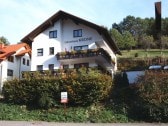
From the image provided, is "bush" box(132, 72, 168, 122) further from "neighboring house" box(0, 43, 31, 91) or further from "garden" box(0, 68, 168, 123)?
"neighboring house" box(0, 43, 31, 91)

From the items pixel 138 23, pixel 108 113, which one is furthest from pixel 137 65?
pixel 138 23

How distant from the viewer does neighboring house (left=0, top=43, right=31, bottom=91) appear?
1826 inches

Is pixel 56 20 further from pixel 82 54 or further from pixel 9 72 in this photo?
pixel 9 72

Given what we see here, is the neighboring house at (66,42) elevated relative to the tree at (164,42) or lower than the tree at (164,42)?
lower

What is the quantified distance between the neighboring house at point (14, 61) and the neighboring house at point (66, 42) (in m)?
4.46

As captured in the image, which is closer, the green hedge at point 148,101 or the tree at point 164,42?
the green hedge at point 148,101

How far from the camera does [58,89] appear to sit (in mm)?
30047

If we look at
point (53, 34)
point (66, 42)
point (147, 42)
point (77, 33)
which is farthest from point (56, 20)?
point (147, 42)

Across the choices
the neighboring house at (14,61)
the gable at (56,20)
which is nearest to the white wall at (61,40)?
the gable at (56,20)

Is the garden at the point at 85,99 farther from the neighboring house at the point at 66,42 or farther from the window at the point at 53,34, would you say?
the window at the point at 53,34

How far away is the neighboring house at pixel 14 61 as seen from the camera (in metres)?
46.4

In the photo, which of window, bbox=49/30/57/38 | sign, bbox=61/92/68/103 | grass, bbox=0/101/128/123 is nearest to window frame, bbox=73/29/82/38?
window, bbox=49/30/57/38

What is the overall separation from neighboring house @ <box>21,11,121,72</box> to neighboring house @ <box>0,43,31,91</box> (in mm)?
4461

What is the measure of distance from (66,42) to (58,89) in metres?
14.7
